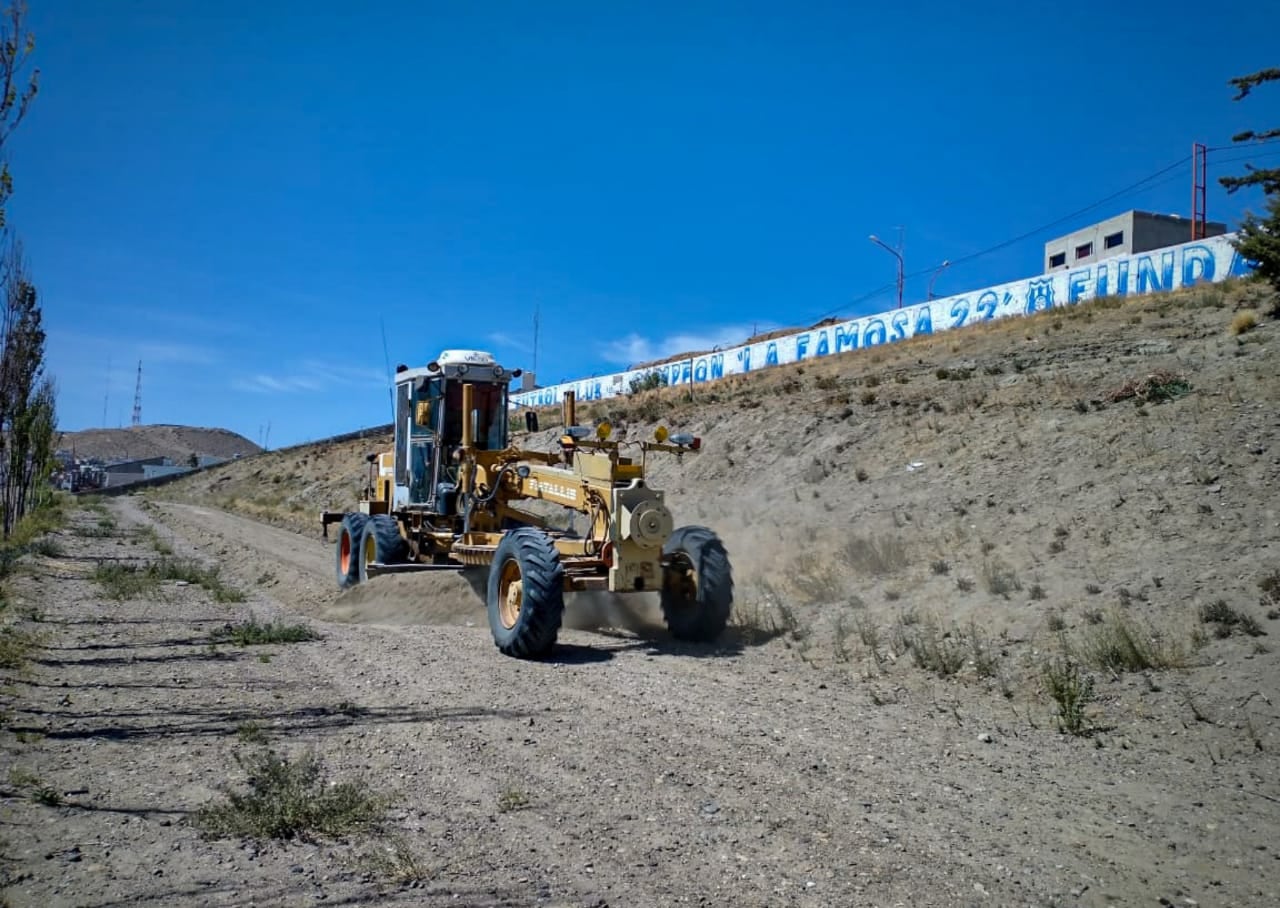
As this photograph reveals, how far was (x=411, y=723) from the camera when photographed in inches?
285

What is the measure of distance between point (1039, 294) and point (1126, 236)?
92.1 ft

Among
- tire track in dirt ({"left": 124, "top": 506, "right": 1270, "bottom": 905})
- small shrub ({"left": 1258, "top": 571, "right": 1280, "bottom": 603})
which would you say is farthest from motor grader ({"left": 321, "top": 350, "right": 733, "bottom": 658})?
small shrub ({"left": 1258, "top": 571, "right": 1280, "bottom": 603})

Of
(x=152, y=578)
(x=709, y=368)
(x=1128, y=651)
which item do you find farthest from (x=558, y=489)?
(x=709, y=368)

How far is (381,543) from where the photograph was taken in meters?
14.3

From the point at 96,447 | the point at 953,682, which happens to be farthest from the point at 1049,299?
the point at 96,447

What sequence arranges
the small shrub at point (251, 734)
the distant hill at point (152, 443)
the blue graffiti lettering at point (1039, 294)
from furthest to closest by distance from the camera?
the distant hill at point (152, 443) → the blue graffiti lettering at point (1039, 294) → the small shrub at point (251, 734)

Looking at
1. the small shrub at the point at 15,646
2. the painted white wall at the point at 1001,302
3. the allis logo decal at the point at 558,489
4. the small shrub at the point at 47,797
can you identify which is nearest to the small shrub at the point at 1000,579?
the allis logo decal at the point at 558,489

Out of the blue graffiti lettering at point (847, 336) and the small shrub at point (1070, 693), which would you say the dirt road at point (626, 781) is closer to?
the small shrub at point (1070, 693)

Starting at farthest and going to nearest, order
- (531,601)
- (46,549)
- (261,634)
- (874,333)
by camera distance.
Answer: (874,333) < (46,549) < (261,634) < (531,601)

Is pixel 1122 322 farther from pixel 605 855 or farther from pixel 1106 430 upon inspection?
pixel 605 855

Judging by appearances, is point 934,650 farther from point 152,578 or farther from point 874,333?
point 874,333

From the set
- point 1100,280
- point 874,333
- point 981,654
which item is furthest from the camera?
point 874,333

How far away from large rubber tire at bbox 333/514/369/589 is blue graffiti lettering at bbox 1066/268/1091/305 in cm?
2251

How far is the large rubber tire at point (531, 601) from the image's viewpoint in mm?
9664
